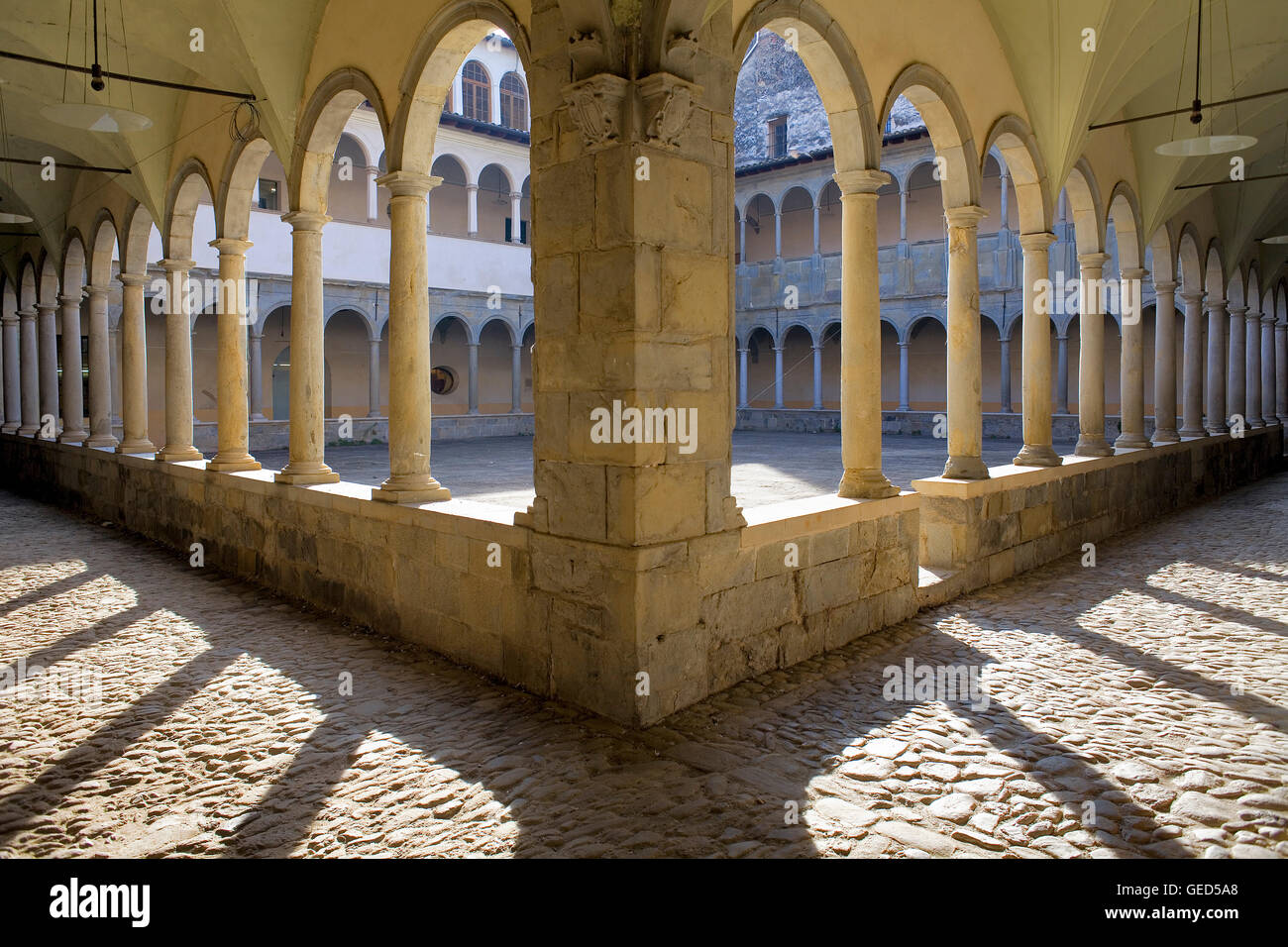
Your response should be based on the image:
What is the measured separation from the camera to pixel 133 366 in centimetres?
1073

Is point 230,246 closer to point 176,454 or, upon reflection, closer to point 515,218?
point 176,454

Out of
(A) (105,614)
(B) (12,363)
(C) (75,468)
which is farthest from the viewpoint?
(B) (12,363)

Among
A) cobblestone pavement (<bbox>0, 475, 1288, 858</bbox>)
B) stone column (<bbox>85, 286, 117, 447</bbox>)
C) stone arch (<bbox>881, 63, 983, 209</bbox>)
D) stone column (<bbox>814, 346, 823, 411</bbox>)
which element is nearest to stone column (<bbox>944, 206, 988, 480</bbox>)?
stone arch (<bbox>881, 63, 983, 209</bbox>)

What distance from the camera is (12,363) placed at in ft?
53.7

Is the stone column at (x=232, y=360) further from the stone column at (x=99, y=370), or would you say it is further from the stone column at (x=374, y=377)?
the stone column at (x=374, y=377)

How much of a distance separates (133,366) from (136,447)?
98cm

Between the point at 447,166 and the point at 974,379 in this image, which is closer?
the point at 974,379

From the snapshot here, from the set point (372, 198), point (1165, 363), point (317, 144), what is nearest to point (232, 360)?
point (317, 144)

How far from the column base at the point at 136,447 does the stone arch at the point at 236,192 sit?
3.71 m

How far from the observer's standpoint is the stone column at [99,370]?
11883 mm

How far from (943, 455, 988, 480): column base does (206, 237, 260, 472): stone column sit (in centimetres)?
626
